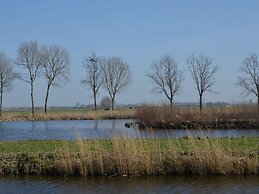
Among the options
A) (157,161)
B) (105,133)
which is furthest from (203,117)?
(157,161)

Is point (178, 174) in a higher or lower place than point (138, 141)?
lower

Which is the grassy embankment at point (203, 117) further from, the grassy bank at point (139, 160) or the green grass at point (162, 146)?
the grassy bank at point (139, 160)

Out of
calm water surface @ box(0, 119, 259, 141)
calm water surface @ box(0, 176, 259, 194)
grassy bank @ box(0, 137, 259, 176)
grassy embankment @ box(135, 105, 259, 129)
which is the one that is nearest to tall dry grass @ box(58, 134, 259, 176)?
grassy bank @ box(0, 137, 259, 176)

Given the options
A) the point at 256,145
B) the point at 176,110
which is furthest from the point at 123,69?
the point at 256,145

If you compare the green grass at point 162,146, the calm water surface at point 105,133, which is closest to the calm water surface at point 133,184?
the green grass at point 162,146

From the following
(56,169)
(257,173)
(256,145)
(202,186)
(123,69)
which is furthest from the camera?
(123,69)

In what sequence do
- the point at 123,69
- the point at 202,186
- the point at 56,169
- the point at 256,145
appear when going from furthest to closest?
the point at 123,69, the point at 256,145, the point at 56,169, the point at 202,186

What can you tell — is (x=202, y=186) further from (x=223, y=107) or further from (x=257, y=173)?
(x=223, y=107)

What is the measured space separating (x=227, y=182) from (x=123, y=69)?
62.7 m

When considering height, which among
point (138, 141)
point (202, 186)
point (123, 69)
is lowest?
point (202, 186)

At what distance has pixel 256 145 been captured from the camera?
1650cm

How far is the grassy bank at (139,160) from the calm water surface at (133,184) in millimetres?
405

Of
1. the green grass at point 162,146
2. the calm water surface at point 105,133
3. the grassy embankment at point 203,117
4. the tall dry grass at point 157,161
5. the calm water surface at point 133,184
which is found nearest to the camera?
the calm water surface at point 133,184

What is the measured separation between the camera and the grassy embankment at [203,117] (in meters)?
36.8
